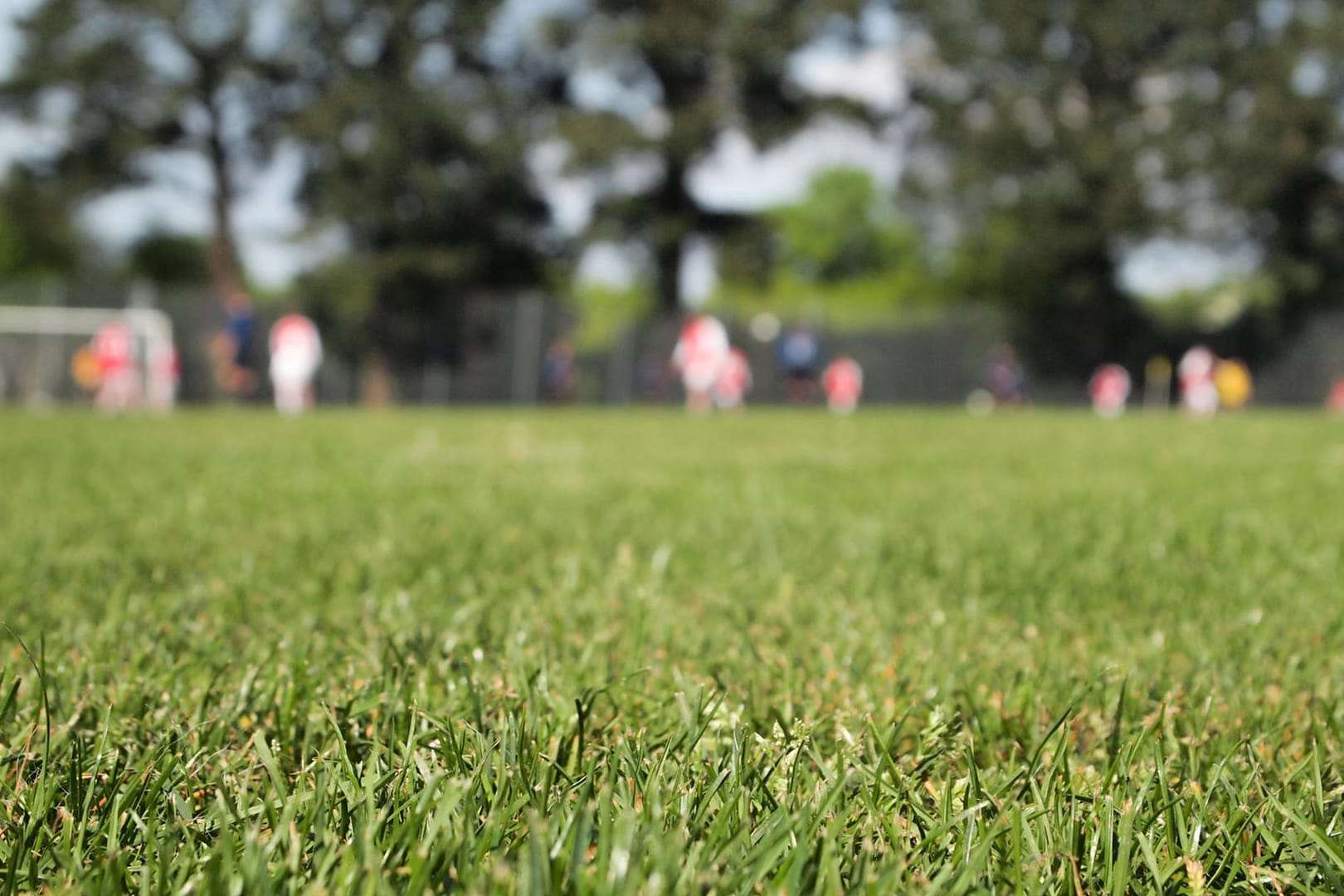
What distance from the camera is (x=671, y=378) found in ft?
109

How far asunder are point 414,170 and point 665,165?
24.3 ft

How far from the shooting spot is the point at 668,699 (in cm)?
174

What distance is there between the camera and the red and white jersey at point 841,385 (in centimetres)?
3203

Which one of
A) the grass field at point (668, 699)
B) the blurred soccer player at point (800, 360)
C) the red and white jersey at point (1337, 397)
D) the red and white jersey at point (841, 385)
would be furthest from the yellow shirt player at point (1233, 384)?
the grass field at point (668, 699)

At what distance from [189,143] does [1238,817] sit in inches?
1587

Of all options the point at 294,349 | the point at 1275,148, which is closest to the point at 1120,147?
the point at 1275,148

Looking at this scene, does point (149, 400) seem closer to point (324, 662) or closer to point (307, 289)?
point (307, 289)

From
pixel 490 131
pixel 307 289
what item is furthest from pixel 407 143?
pixel 307 289

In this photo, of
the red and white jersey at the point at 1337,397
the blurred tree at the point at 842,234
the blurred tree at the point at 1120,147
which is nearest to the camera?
the red and white jersey at the point at 1337,397

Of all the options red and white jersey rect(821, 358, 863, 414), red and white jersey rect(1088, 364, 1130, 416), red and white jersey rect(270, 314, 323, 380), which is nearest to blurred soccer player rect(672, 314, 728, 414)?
red and white jersey rect(270, 314, 323, 380)

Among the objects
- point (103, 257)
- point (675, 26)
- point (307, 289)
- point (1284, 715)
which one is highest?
point (675, 26)

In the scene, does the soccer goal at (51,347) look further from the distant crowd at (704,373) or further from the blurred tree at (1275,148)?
the blurred tree at (1275,148)

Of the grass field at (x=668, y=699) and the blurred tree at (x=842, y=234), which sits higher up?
Result: the blurred tree at (x=842, y=234)

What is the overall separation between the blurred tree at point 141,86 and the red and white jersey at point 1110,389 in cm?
2612
